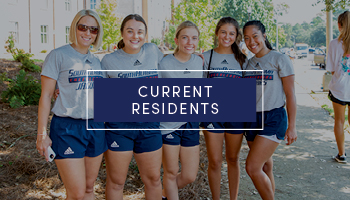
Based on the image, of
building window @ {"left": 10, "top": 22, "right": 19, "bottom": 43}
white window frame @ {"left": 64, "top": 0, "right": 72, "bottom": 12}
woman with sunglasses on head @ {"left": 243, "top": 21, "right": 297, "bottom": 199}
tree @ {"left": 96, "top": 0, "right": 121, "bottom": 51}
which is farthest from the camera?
tree @ {"left": 96, "top": 0, "right": 121, "bottom": 51}

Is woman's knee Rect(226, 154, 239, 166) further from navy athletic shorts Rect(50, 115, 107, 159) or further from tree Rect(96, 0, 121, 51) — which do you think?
tree Rect(96, 0, 121, 51)

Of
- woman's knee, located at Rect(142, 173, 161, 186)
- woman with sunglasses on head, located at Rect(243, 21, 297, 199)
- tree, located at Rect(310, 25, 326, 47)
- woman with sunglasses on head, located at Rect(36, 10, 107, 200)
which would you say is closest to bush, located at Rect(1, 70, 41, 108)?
woman with sunglasses on head, located at Rect(36, 10, 107, 200)

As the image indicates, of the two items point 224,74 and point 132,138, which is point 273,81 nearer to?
point 224,74

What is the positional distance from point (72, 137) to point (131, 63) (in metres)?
0.93

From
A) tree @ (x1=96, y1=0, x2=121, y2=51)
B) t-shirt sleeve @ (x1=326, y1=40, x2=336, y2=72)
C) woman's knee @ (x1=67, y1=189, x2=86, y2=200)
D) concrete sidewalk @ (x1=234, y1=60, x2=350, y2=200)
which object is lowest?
concrete sidewalk @ (x1=234, y1=60, x2=350, y2=200)

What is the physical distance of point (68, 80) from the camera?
3.00 metres

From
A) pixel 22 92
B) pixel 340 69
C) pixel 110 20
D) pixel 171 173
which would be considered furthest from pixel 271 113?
pixel 110 20

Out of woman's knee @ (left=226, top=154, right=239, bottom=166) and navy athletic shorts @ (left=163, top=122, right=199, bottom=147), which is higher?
navy athletic shorts @ (left=163, top=122, right=199, bottom=147)

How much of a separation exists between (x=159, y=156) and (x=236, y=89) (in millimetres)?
1152

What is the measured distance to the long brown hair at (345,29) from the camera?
5220mm

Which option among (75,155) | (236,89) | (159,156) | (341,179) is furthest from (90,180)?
(341,179)

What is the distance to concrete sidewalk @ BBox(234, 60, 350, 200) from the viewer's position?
4625 mm

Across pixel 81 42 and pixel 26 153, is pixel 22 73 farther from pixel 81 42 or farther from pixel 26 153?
pixel 81 42

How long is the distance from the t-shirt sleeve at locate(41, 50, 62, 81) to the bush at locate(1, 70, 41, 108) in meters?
5.81
